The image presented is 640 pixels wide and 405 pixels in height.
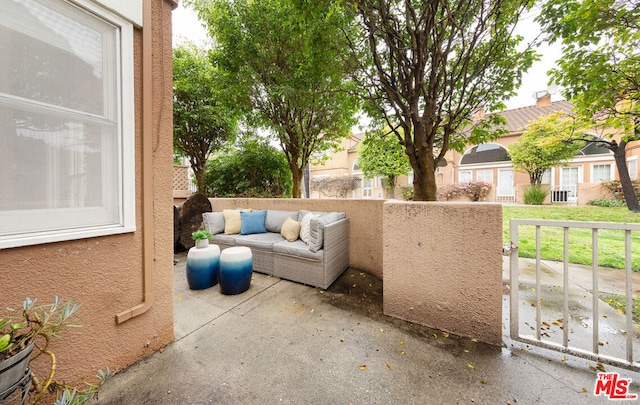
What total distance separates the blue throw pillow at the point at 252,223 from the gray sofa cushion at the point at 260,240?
123mm

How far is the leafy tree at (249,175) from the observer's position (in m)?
7.29

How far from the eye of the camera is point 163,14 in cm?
196

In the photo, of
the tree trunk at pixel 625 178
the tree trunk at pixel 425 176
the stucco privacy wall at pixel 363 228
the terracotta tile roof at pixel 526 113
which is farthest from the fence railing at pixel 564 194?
the stucco privacy wall at pixel 363 228

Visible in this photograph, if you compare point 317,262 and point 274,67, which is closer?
point 317,262

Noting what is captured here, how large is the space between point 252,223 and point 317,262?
176cm

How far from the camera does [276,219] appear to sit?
14.2 ft

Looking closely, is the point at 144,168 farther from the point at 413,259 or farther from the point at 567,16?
the point at 567,16

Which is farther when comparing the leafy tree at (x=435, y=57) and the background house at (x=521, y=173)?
the background house at (x=521, y=173)

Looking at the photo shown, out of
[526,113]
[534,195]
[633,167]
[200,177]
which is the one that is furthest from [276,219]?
[526,113]

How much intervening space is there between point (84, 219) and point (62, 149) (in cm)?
49

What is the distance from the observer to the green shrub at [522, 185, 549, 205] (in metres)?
11.7

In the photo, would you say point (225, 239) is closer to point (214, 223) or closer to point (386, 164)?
point (214, 223)

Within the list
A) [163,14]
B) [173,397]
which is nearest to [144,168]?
[163,14]

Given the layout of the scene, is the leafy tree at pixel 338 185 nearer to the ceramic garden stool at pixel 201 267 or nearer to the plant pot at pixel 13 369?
the ceramic garden stool at pixel 201 267
